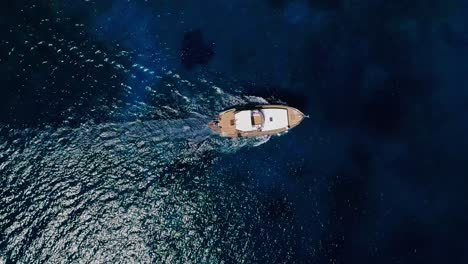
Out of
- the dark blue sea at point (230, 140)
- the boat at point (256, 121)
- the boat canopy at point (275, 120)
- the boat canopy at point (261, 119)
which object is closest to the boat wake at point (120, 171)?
the dark blue sea at point (230, 140)

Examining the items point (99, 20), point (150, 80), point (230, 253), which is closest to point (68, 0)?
point (99, 20)

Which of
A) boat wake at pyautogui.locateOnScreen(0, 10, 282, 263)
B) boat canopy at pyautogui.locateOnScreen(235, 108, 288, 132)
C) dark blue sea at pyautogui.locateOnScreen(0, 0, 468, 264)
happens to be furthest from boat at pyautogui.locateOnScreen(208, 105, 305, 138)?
boat wake at pyautogui.locateOnScreen(0, 10, 282, 263)

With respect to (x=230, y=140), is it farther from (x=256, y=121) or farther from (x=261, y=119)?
(x=261, y=119)

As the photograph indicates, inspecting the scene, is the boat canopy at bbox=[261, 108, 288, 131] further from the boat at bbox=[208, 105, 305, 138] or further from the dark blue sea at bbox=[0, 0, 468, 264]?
the dark blue sea at bbox=[0, 0, 468, 264]

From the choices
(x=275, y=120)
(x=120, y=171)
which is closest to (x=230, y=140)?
(x=275, y=120)

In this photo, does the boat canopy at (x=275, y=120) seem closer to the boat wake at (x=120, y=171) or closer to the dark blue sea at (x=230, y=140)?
the dark blue sea at (x=230, y=140)

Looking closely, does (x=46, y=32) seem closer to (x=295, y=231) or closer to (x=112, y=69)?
(x=112, y=69)
